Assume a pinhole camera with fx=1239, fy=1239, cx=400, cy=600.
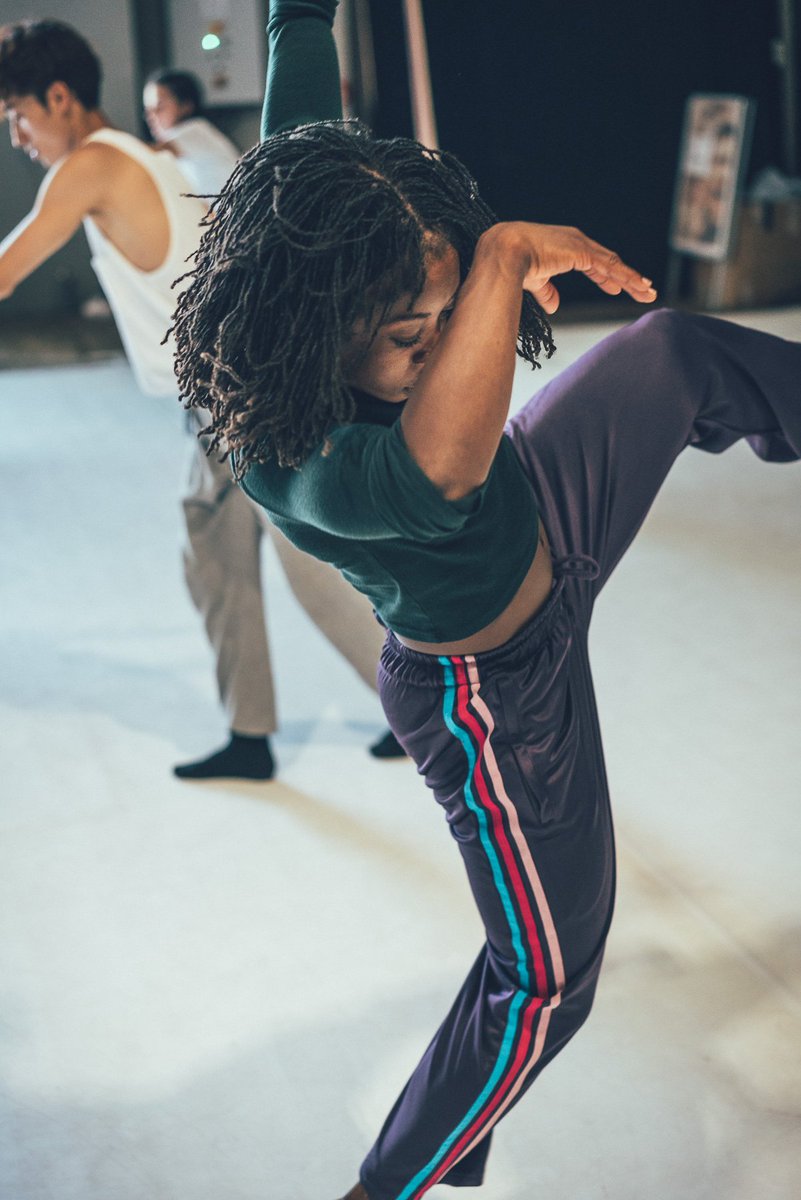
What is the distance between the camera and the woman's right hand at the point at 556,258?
91 centimetres

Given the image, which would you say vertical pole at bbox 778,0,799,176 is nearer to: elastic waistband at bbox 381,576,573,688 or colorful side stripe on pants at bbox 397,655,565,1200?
elastic waistband at bbox 381,576,573,688

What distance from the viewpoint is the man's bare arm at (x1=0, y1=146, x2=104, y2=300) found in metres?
2.00

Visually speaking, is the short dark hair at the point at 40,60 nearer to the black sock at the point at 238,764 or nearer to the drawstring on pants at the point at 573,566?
the black sock at the point at 238,764

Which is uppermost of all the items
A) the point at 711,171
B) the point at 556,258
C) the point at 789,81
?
the point at 556,258

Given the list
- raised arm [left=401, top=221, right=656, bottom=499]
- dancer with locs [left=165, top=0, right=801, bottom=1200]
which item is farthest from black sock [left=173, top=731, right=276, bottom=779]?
raised arm [left=401, top=221, right=656, bottom=499]

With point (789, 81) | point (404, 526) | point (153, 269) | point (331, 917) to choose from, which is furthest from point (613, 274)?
point (789, 81)

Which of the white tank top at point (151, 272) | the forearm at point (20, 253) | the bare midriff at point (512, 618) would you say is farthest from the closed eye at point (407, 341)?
the forearm at point (20, 253)

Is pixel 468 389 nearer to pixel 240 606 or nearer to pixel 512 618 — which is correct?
pixel 512 618

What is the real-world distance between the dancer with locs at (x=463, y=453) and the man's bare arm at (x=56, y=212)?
0.89m

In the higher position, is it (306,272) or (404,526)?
(306,272)

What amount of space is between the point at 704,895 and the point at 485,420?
1231 mm

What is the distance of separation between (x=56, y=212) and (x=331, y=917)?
1209 millimetres

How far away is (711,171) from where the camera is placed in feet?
19.3

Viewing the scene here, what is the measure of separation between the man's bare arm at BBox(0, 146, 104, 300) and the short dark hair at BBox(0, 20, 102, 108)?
0.44ft
